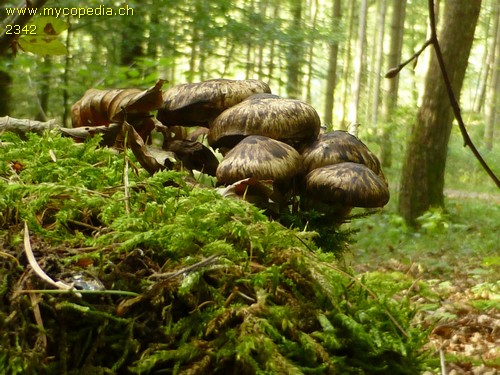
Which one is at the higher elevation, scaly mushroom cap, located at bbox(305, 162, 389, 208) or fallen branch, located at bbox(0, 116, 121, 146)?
fallen branch, located at bbox(0, 116, 121, 146)

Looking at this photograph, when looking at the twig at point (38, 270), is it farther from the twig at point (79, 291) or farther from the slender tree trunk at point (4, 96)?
the slender tree trunk at point (4, 96)

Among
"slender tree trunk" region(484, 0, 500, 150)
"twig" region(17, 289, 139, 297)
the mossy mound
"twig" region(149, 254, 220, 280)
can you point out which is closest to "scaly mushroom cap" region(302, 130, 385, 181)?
the mossy mound

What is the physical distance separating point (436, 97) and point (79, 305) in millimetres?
8952

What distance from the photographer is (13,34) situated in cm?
143

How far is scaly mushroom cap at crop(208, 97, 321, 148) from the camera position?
1930 mm

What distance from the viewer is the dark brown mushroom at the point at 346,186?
5.90 ft

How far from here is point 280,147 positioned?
1855 millimetres

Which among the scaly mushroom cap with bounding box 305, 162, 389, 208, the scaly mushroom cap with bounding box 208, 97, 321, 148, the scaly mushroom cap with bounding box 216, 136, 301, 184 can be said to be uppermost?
the scaly mushroom cap with bounding box 208, 97, 321, 148

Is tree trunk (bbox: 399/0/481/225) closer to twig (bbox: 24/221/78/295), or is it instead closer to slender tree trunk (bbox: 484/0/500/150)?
twig (bbox: 24/221/78/295)

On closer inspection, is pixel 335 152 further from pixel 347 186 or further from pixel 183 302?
pixel 183 302

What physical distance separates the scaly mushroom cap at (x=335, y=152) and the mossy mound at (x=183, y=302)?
0.78 meters

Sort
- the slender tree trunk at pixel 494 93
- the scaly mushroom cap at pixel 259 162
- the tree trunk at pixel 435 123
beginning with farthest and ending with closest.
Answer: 1. the slender tree trunk at pixel 494 93
2. the tree trunk at pixel 435 123
3. the scaly mushroom cap at pixel 259 162

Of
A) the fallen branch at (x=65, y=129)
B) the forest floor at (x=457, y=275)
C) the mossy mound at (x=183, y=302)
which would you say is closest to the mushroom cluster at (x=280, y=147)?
the fallen branch at (x=65, y=129)

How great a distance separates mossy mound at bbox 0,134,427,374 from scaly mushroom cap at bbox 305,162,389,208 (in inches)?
25.2
